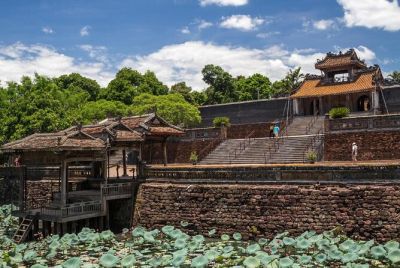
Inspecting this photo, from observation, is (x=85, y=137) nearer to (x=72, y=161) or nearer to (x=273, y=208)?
(x=72, y=161)

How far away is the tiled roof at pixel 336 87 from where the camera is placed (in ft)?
110

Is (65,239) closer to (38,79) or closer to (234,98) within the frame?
(38,79)

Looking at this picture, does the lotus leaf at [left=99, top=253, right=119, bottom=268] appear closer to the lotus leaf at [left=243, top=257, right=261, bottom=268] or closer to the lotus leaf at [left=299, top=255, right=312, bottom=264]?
the lotus leaf at [left=243, top=257, right=261, bottom=268]

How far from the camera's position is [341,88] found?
114 feet

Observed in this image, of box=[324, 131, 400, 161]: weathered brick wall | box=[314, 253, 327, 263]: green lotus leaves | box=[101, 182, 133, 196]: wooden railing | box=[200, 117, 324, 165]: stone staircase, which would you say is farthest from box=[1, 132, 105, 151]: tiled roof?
box=[324, 131, 400, 161]: weathered brick wall

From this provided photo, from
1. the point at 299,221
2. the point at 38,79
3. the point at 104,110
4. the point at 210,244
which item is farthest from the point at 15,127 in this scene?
the point at 299,221

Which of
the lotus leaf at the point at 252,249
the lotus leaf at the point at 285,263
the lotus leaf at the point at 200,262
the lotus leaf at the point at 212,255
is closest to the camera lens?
the lotus leaf at the point at 285,263

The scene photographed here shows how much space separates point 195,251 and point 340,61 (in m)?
26.5

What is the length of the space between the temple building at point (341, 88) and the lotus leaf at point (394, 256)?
72.4 ft

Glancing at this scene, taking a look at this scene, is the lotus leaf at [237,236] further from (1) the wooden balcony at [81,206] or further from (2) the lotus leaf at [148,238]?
(1) the wooden balcony at [81,206]

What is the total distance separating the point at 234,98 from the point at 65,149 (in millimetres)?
41839

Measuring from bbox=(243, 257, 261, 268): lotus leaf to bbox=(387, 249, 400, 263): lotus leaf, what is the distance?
348cm

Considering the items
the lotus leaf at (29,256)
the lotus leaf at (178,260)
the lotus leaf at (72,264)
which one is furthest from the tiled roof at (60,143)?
the lotus leaf at (178,260)

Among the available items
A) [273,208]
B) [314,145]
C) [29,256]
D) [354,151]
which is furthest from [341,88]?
[29,256]
